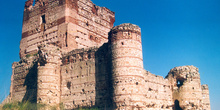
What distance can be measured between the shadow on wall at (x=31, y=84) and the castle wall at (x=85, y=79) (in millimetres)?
2165

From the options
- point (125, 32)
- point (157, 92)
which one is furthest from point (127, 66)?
point (157, 92)

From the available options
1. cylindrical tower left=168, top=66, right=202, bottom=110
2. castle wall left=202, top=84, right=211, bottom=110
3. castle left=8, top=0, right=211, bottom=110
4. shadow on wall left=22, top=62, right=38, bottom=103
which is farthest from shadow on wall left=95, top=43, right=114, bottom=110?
castle wall left=202, top=84, right=211, bottom=110

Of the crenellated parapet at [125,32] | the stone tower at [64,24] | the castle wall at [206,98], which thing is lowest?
the castle wall at [206,98]

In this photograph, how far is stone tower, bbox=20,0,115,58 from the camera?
889 inches

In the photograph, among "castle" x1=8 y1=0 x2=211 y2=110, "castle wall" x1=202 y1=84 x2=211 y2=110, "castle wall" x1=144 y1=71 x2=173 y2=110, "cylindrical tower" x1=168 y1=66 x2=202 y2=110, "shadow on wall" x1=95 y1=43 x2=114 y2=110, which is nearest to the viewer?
"castle" x1=8 y1=0 x2=211 y2=110

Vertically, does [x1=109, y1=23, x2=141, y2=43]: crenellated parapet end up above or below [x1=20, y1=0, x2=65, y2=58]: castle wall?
below

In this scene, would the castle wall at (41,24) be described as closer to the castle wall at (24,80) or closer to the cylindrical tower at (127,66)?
the castle wall at (24,80)

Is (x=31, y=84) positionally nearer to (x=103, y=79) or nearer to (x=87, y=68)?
(x=87, y=68)

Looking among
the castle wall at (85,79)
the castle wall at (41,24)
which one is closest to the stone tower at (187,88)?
the castle wall at (85,79)

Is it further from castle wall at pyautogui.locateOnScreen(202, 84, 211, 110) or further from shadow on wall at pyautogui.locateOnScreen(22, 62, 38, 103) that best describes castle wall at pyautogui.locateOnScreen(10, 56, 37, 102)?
castle wall at pyautogui.locateOnScreen(202, 84, 211, 110)

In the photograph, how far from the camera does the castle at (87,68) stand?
17375 mm

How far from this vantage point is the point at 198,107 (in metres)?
22.5

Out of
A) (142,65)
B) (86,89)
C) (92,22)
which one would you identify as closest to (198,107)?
(142,65)

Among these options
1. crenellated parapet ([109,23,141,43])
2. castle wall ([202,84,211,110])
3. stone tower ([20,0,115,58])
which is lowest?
castle wall ([202,84,211,110])
